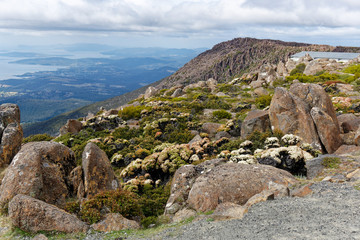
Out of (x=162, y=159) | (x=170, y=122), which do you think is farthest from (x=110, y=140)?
(x=162, y=159)

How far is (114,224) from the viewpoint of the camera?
9.20 m

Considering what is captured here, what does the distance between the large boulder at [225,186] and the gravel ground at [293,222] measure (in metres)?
1.44

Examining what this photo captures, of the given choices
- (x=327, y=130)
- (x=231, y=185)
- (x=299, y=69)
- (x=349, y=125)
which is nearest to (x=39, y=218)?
(x=231, y=185)

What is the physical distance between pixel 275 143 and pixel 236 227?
10.6m

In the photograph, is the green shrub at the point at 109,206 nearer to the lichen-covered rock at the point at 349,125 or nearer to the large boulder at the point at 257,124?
the large boulder at the point at 257,124

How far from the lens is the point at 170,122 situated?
28.7 metres

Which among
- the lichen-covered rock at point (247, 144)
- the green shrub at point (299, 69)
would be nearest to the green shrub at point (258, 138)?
the lichen-covered rock at point (247, 144)

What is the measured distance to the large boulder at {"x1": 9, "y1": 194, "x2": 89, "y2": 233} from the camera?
871 centimetres

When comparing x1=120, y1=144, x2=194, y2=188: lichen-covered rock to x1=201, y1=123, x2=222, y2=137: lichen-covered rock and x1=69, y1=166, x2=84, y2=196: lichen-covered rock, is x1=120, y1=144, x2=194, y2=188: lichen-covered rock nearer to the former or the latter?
x1=69, y1=166, x2=84, y2=196: lichen-covered rock

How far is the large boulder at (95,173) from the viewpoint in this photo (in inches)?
450

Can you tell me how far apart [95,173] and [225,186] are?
5861 mm

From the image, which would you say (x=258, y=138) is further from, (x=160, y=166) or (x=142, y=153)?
(x=142, y=153)

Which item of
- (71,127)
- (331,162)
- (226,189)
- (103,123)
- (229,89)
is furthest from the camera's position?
(229,89)

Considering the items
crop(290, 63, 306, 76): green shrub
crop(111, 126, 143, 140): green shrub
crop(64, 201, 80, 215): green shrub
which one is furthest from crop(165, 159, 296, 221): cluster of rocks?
crop(290, 63, 306, 76): green shrub
